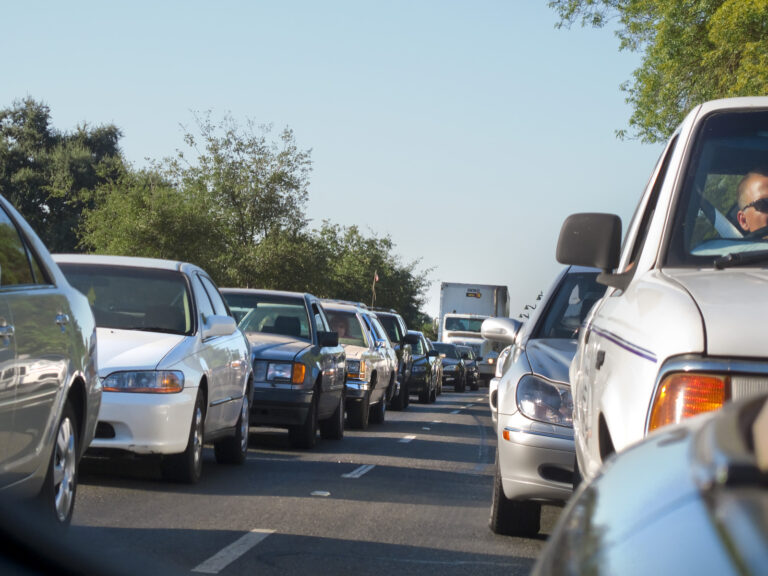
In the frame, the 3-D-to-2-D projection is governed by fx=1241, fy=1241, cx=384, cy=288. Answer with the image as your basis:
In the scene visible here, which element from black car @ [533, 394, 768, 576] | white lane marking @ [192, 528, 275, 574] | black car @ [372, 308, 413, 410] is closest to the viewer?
black car @ [533, 394, 768, 576]

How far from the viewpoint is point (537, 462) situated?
6949mm

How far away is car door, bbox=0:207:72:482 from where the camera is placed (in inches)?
199

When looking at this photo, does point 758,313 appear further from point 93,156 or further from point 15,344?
point 93,156

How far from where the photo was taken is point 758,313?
11.0 feet

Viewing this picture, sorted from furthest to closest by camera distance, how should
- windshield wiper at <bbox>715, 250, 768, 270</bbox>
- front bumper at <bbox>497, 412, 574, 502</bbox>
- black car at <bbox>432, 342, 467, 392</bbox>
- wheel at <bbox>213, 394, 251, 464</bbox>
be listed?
black car at <bbox>432, 342, 467, 392</bbox> → wheel at <bbox>213, 394, 251, 464</bbox> → front bumper at <bbox>497, 412, 574, 502</bbox> → windshield wiper at <bbox>715, 250, 768, 270</bbox>

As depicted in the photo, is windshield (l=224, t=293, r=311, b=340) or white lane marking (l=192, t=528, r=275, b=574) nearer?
white lane marking (l=192, t=528, r=275, b=574)

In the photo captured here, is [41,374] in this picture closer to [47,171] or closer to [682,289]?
[682,289]

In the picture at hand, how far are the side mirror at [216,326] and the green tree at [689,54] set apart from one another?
599 inches

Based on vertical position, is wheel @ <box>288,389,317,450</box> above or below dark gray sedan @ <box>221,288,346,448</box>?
below

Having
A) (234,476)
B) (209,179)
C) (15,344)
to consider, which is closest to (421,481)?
(234,476)

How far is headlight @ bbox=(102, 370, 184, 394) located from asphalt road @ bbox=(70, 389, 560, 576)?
0.72 m

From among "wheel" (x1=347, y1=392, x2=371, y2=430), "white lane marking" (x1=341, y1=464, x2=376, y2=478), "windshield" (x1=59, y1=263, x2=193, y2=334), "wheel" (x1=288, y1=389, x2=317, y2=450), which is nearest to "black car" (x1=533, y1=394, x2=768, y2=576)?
"windshield" (x1=59, y1=263, x2=193, y2=334)

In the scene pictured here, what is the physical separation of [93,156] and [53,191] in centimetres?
510

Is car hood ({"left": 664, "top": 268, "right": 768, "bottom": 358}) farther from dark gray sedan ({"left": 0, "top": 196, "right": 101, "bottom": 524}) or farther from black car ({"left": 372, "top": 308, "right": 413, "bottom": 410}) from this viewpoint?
black car ({"left": 372, "top": 308, "right": 413, "bottom": 410})
